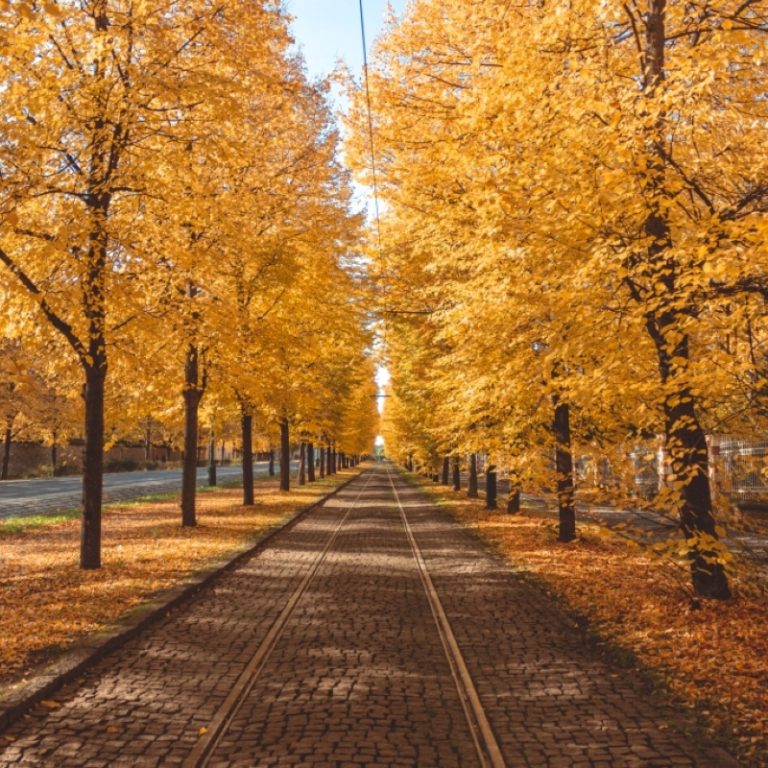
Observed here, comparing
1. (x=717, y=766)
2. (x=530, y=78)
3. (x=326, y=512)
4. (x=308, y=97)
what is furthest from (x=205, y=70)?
(x=326, y=512)

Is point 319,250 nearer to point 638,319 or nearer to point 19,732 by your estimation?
point 638,319

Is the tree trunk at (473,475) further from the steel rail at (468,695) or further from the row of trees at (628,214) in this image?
the steel rail at (468,695)

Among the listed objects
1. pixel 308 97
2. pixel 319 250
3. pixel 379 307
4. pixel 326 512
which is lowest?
pixel 326 512

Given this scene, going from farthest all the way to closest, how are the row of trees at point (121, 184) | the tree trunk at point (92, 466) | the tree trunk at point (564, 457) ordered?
the tree trunk at point (564, 457) < the tree trunk at point (92, 466) < the row of trees at point (121, 184)

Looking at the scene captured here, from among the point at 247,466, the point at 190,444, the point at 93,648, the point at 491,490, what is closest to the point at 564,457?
the point at 491,490

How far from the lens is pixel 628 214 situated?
6832mm

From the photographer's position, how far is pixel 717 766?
171 inches

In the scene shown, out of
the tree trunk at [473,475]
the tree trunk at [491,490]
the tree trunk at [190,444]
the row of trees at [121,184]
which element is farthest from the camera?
the tree trunk at [473,475]

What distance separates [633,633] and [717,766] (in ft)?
10.3

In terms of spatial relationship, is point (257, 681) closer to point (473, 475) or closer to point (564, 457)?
point (564, 457)

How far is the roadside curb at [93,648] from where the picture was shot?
5074 millimetres

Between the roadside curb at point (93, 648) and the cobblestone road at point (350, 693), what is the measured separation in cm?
10

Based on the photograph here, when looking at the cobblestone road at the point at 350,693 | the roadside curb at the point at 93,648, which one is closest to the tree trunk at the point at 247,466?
the roadside curb at the point at 93,648

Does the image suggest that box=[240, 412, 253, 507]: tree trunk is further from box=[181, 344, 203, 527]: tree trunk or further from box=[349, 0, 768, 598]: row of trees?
box=[349, 0, 768, 598]: row of trees
